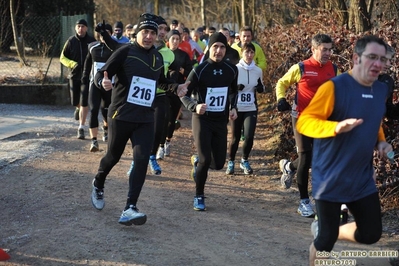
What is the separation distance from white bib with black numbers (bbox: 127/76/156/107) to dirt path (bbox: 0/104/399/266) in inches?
51.2

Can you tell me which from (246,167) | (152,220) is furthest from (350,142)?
(246,167)

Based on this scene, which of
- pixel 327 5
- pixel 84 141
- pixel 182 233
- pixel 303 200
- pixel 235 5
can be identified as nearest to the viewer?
pixel 182 233

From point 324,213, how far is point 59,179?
483 centimetres

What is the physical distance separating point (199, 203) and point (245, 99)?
2.48m

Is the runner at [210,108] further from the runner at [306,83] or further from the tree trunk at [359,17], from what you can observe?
the tree trunk at [359,17]

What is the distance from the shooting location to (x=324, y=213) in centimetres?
527

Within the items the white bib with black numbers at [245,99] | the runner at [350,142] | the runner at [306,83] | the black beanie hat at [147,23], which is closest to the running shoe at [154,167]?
the white bib with black numbers at [245,99]

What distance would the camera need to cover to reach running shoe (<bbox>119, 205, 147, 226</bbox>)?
6.96m

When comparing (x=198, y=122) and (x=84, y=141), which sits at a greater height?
(x=198, y=122)

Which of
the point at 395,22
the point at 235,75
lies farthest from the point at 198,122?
the point at 395,22

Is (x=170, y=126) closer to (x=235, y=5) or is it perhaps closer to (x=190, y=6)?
(x=235, y=5)

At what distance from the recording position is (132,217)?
696 cm

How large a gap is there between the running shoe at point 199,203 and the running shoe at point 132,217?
3.87 ft

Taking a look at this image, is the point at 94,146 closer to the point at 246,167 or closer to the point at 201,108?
the point at 246,167
